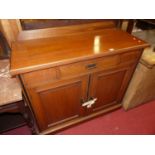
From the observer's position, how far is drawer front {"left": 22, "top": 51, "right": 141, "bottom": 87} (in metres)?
0.79

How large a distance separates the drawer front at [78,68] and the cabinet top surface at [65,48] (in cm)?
6

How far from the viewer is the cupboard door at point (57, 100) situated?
0.90 meters

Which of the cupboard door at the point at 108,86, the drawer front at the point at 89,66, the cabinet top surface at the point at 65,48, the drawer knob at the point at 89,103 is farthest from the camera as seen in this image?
the drawer knob at the point at 89,103

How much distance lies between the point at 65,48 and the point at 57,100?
0.42 meters

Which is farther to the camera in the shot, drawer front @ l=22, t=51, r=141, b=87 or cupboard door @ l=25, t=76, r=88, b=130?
cupboard door @ l=25, t=76, r=88, b=130

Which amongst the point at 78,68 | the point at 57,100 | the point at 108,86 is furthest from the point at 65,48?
the point at 108,86

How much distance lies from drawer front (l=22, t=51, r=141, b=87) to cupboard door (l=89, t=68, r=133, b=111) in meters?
0.08

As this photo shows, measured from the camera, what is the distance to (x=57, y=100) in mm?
1026

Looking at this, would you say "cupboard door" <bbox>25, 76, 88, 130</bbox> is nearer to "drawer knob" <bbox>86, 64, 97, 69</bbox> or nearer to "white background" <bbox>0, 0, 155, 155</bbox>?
"drawer knob" <bbox>86, 64, 97, 69</bbox>

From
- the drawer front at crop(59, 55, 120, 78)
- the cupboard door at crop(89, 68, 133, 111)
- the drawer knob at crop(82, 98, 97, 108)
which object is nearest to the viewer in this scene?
the drawer front at crop(59, 55, 120, 78)

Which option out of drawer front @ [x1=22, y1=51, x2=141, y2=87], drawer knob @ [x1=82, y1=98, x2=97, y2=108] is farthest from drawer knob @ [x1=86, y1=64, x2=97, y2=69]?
drawer knob @ [x1=82, y1=98, x2=97, y2=108]
